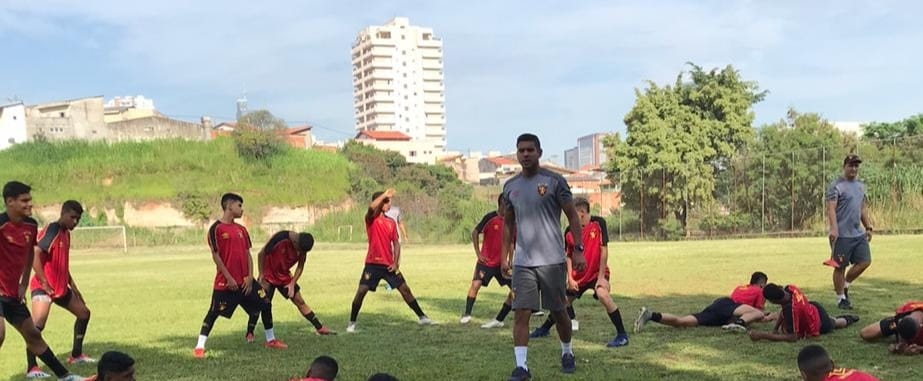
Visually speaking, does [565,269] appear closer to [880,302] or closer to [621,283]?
[880,302]

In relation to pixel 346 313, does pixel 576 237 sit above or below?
Answer: above

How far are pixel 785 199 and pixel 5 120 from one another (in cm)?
6362

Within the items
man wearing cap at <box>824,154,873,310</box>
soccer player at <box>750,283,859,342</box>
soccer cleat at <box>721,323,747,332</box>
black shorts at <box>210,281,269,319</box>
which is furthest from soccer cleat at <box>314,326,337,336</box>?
man wearing cap at <box>824,154,873,310</box>

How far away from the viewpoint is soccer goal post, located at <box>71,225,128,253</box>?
38.1m

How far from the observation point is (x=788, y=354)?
6.91 meters

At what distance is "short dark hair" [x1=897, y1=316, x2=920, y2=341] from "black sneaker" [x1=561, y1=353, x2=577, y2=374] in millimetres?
3084

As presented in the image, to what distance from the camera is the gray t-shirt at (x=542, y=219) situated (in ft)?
20.6

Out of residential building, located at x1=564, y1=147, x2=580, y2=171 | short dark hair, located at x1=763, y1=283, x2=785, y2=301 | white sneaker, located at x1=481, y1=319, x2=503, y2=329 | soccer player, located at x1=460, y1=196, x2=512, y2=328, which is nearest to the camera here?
short dark hair, located at x1=763, y1=283, x2=785, y2=301

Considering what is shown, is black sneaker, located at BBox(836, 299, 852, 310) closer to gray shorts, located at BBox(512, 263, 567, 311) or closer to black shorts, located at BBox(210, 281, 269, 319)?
gray shorts, located at BBox(512, 263, 567, 311)

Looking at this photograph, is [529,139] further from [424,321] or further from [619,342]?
[424,321]

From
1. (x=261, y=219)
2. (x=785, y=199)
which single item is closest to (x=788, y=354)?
(x=785, y=199)

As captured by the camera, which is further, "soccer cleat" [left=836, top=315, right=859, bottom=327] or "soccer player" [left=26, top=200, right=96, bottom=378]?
"soccer cleat" [left=836, top=315, right=859, bottom=327]

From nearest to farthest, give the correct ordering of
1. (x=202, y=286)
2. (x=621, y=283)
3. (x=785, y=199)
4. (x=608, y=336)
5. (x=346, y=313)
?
(x=608, y=336) < (x=346, y=313) < (x=621, y=283) < (x=202, y=286) < (x=785, y=199)

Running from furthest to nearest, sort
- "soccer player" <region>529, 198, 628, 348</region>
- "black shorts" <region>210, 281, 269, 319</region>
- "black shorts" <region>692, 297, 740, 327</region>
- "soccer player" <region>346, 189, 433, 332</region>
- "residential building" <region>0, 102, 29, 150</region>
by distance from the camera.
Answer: "residential building" <region>0, 102, 29, 150</region>, "soccer player" <region>346, 189, 433, 332</region>, "black shorts" <region>692, 297, 740, 327</region>, "black shorts" <region>210, 281, 269, 319</region>, "soccer player" <region>529, 198, 628, 348</region>
